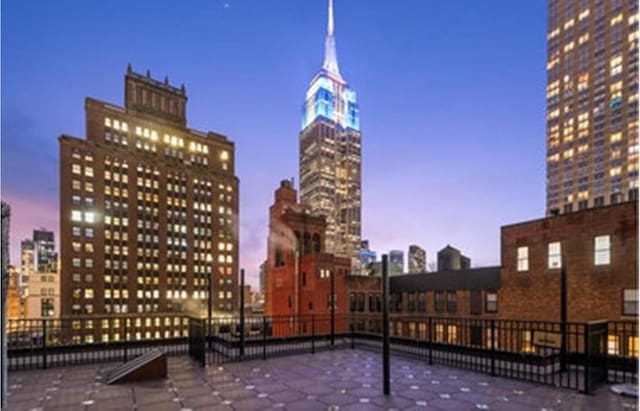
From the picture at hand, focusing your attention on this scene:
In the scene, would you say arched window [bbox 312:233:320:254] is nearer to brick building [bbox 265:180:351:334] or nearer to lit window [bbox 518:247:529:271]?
brick building [bbox 265:180:351:334]

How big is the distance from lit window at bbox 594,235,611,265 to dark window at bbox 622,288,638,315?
166 centimetres

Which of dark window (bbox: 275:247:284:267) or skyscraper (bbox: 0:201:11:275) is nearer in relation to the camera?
→ skyscraper (bbox: 0:201:11:275)

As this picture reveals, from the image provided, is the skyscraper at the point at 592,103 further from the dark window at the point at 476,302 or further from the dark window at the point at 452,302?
the dark window at the point at 476,302

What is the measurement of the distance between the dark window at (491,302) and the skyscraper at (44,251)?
7502 inches

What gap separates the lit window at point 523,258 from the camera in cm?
2331

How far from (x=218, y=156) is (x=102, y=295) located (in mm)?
37924

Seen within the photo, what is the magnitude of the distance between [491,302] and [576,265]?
8079 mm

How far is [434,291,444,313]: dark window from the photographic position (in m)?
32.9

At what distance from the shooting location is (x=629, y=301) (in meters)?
18.3

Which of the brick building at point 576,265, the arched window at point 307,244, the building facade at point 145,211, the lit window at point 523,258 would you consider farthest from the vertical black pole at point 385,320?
the building facade at point 145,211

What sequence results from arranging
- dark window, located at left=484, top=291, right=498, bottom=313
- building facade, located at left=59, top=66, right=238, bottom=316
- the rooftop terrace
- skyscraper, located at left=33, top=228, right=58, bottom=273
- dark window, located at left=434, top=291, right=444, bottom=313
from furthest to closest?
1. skyscraper, located at left=33, top=228, right=58, bottom=273
2. building facade, located at left=59, top=66, right=238, bottom=316
3. dark window, located at left=434, top=291, right=444, bottom=313
4. dark window, located at left=484, top=291, right=498, bottom=313
5. the rooftop terrace

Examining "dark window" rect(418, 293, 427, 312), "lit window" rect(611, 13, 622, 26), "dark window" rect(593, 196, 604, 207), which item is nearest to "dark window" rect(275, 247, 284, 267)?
"dark window" rect(418, 293, 427, 312)

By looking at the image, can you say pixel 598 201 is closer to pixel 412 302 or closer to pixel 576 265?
pixel 412 302

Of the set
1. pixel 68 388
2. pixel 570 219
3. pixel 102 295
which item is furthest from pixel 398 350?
pixel 102 295
